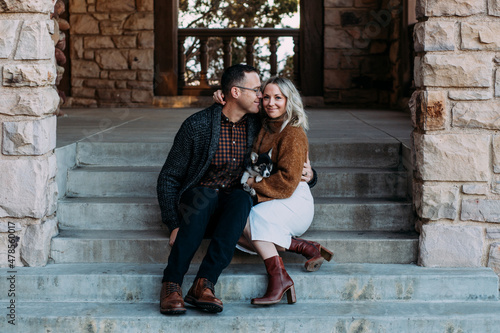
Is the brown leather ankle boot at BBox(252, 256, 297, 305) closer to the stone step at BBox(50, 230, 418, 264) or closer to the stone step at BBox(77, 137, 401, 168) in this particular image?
the stone step at BBox(50, 230, 418, 264)

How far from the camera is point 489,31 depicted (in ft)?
9.81

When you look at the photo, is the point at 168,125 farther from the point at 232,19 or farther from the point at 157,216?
the point at 232,19

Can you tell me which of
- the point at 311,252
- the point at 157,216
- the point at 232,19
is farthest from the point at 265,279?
the point at 232,19

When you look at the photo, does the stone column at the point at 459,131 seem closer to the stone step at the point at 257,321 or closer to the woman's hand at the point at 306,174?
the stone step at the point at 257,321

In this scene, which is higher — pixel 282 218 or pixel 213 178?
pixel 213 178

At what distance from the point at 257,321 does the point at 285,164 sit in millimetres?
761

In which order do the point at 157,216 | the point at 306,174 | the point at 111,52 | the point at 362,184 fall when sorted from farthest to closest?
the point at 111,52 < the point at 362,184 < the point at 157,216 < the point at 306,174

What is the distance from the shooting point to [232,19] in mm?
9930

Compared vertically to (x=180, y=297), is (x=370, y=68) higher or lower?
higher

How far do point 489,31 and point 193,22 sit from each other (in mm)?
7443

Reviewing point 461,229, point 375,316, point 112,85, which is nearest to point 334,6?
point 112,85

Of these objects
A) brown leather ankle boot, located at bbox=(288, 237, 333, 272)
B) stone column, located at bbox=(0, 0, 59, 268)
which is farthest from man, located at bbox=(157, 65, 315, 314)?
stone column, located at bbox=(0, 0, 59, 268)

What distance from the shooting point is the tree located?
973cm

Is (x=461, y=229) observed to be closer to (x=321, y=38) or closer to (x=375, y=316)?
(x=375, y=316)
